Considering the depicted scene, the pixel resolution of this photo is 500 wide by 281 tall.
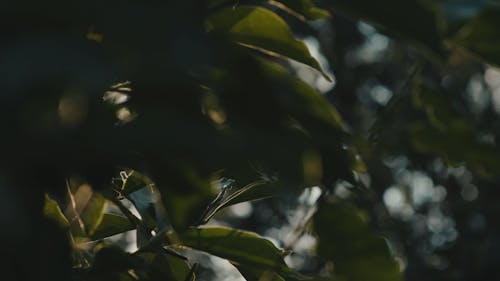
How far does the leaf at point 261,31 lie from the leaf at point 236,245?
163mm

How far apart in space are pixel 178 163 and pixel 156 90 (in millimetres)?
41

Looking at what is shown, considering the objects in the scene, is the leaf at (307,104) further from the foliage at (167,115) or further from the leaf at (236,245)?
the leaf at (236,245)

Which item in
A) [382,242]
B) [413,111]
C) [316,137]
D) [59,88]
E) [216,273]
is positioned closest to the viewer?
[59,88]

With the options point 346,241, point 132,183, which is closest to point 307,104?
point 346,241

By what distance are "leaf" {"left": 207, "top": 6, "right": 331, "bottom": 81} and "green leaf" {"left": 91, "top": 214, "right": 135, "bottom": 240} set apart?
0.28 meters

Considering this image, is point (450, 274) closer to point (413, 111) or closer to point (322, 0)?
point (413, 111)

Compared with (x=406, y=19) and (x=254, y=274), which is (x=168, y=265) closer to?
(x=254, y=274)

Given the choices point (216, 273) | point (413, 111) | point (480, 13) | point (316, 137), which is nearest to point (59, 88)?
point (316, 137)

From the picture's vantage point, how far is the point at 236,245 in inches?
31.7

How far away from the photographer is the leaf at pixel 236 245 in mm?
789

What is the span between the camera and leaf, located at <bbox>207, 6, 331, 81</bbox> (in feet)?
2.22

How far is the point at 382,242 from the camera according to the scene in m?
0.61

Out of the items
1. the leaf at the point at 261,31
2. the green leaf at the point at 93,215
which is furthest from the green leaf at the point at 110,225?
the leaf at the point at 261,31

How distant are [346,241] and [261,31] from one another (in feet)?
0.80
